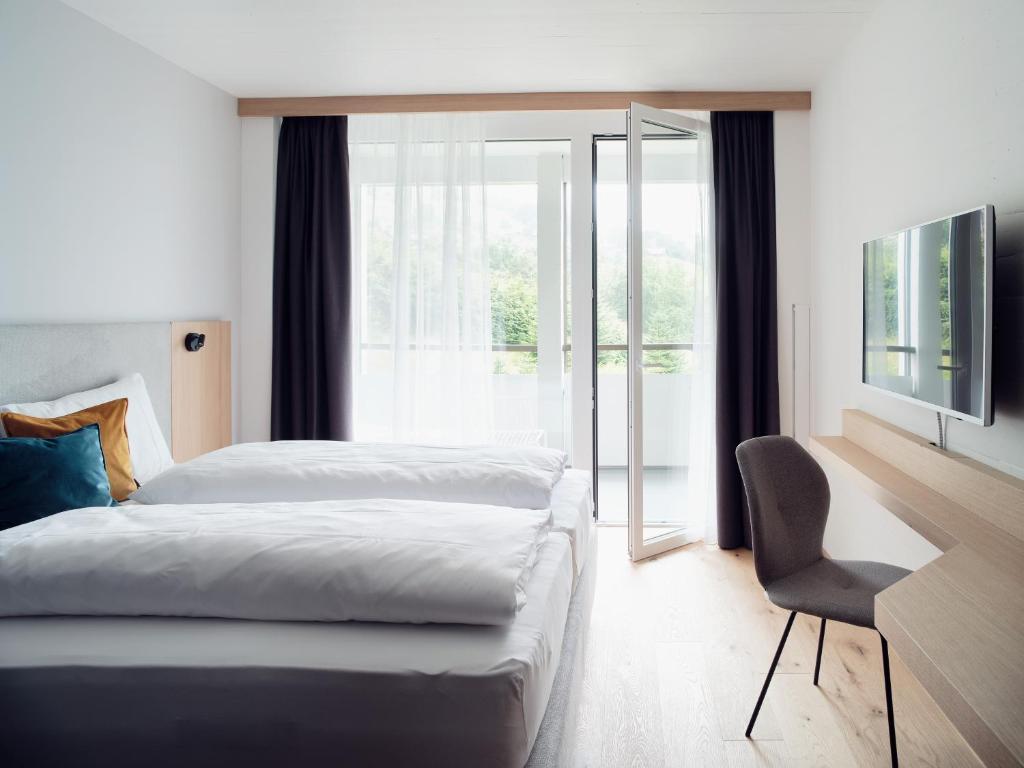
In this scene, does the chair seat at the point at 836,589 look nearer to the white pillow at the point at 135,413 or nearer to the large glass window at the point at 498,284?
the white pillow at the point at 135,413

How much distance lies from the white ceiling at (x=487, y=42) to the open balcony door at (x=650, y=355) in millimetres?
290

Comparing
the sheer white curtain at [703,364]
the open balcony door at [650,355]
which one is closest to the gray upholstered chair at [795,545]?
the open balcony door at [650,355]

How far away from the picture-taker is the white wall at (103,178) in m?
2.89

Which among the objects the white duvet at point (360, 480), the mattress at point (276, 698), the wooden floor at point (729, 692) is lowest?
the wooden floor at point (729, 692)

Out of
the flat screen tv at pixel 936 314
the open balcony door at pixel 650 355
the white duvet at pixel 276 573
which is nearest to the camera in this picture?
the white duvet at pixel 276 573

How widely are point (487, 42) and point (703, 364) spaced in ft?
6.47

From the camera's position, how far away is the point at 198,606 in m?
1.78

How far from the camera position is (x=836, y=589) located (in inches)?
89.0

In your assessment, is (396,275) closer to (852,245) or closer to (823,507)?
(852,245)

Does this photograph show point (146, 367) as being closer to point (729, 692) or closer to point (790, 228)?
point (729, 692)

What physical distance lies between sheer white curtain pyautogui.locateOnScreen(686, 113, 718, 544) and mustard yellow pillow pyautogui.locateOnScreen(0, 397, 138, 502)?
276 centimetres

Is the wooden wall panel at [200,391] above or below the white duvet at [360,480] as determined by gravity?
above

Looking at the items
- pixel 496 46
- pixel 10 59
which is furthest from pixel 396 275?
pixel 10 59

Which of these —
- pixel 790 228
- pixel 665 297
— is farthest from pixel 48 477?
pixel 790 228
